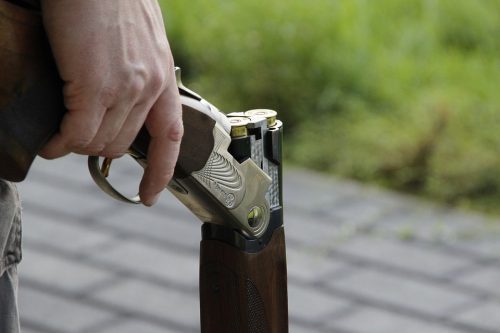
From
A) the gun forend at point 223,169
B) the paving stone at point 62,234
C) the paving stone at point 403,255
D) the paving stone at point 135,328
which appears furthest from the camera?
the paving stone at point 62,234

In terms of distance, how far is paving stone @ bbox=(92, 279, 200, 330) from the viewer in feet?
13.2

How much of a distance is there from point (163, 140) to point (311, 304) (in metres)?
2.29

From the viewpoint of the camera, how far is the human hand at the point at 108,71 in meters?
1.77

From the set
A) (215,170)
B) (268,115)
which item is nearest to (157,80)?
(215,170)

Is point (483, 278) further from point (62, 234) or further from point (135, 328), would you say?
point (62, 234)

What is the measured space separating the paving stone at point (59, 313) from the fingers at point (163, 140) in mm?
2042

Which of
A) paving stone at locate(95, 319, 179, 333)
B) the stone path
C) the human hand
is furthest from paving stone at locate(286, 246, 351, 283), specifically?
the human hand

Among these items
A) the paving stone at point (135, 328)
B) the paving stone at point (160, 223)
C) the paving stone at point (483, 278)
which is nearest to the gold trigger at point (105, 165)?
the paving stone at point (135, 328)

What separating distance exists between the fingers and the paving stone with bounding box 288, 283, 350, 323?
2.11 meters

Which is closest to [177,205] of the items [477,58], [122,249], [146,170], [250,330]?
[122,249]

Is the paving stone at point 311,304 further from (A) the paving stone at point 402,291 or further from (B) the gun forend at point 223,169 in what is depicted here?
(B) the gun forend at point 223,169

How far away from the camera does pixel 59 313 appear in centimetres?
404

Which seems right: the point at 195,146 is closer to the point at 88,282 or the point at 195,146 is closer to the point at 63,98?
the point at 63,98

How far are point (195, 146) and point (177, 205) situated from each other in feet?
9.52
